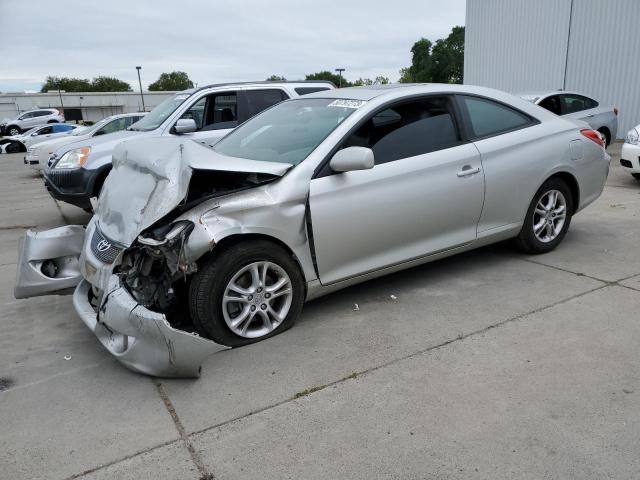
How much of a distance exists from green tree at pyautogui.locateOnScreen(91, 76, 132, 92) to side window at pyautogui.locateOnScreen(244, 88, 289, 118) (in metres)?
112

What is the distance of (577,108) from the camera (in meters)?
12.1

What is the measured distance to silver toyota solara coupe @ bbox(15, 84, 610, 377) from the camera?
3.19 meters

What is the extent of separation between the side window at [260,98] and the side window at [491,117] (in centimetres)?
389

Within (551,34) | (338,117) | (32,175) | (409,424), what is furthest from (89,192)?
(551,34)

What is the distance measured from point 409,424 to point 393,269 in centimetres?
159

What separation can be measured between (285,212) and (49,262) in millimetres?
1902

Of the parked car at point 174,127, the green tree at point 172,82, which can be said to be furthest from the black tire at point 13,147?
the green tree at point 172,82

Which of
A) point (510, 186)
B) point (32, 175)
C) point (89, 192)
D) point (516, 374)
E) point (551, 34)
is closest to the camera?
point (516, 374)

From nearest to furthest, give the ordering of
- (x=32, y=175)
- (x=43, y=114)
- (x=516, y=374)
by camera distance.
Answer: (x=516, y=374) → (x=32, y=175) → (x=43, y=114)

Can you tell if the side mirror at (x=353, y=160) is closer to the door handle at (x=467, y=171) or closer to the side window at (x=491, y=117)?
the door handle at (x=467, y=171)

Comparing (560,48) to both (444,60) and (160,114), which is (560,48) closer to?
(160,114)

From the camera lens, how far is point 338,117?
399 centimetres

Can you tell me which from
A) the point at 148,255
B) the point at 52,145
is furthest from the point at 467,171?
the point at 52,145

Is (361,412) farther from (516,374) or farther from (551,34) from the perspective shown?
(551,34)
